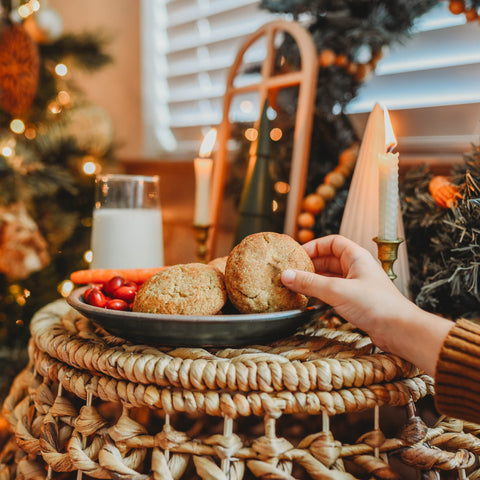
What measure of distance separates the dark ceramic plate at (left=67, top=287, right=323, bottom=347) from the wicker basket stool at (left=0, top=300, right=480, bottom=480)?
2cm

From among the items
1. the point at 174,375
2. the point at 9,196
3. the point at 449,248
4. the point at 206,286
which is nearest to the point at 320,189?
the point at 449,248

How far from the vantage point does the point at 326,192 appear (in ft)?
3.27

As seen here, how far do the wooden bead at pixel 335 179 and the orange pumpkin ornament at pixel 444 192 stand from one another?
0.22 m

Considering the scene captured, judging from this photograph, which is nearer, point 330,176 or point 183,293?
point 183,293

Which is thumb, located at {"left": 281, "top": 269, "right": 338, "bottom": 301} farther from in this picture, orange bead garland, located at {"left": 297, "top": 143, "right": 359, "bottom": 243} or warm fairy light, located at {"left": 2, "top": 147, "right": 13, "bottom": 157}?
warm fairy light, located at {"left": 2, "top": 147, "right": 13, "bottom": 157}

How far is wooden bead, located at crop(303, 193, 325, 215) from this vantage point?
0.99m

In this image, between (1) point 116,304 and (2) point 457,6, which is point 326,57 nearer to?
(2) point 457,6

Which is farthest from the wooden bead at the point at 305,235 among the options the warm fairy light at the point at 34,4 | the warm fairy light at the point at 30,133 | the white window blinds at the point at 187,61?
the warm fairy light at the point at 34,4

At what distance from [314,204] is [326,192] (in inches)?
1.5

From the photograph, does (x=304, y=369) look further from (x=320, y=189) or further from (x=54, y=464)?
(x=320, y=189)

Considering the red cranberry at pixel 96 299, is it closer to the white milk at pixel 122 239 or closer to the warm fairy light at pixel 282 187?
the white milk at pixel 122 239

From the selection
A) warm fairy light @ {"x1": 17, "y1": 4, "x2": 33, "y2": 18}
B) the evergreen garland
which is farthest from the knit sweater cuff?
warm fairy light @ {"x1": 17, "y1": 4, "x2": 33, "y2": 18}

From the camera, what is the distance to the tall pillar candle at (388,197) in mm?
619

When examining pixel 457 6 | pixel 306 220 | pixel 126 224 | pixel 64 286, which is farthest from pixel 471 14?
pixel 64 286
